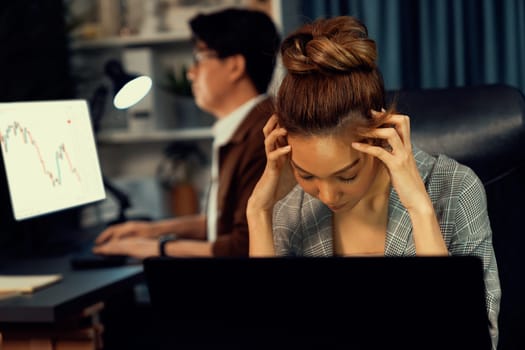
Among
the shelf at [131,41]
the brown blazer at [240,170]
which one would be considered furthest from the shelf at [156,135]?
the brown blazer at [240,170]

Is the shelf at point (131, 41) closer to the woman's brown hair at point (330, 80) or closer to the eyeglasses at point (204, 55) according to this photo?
the eyeglasses at point (204, 55)

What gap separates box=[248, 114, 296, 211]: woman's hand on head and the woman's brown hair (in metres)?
0.04

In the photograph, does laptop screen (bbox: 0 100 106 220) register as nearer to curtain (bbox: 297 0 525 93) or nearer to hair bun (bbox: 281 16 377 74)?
hair bun (bbox: 281 16 377 74)

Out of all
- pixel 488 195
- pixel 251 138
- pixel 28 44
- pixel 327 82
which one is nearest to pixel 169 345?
pixel 327 82

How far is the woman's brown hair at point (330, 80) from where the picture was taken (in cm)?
125

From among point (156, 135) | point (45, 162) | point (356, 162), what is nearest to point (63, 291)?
point (45, 162)

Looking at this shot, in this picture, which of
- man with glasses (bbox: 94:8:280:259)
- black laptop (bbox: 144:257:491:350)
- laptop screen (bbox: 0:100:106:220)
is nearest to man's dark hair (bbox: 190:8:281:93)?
man with glasses (bbox: 94:8:280:259)

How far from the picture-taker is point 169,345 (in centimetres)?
88

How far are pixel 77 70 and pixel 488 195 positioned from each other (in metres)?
2.13

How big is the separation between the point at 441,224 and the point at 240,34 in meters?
1.06

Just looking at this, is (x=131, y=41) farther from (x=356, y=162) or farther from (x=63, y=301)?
(x=356, y=162)

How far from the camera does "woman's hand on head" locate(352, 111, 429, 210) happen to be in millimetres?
1258

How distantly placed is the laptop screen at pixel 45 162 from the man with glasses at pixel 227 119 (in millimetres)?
418

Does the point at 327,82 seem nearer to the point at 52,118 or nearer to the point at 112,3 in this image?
the point at 52,118
